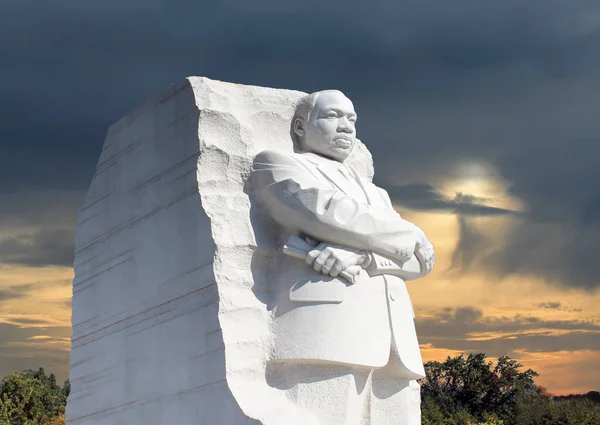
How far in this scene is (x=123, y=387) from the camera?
7.02 m

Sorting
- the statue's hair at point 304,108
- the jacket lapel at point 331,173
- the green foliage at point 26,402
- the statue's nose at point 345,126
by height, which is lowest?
the jacket lapel at point 331,173

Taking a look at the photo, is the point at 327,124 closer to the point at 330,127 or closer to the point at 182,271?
the point at 330,127

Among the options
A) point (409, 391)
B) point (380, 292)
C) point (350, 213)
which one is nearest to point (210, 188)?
point (350, 213)

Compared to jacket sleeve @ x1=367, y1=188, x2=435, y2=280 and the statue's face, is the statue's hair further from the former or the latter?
jacket sleeve @ x1=367, y1=188, x2=435, y2=280

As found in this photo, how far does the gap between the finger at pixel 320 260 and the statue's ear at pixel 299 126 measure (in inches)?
44.8

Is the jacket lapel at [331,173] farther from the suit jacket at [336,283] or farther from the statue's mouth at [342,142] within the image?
the statue's mouth at [342,142]

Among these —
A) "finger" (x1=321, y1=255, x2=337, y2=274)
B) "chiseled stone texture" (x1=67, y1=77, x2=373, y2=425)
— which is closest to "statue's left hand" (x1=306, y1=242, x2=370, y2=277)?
"finger" (x1=321, y1=255, x2=337, y2=274)

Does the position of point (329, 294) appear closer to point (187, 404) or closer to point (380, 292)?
point (380, 292)

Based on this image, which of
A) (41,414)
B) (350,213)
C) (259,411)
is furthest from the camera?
(41,414)

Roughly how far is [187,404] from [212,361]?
409 millimetres

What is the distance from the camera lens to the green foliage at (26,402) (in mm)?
23895

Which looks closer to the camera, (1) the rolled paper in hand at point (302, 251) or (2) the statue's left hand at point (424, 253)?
(1) the rolled paper in hand at point (302, 251)

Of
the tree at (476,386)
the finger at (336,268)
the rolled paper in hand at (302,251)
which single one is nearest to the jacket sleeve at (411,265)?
the rolled paper in hand at (302,251)

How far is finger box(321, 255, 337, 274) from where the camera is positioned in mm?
6223
